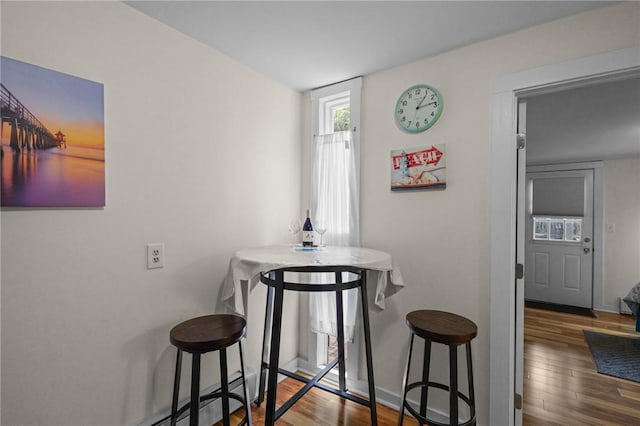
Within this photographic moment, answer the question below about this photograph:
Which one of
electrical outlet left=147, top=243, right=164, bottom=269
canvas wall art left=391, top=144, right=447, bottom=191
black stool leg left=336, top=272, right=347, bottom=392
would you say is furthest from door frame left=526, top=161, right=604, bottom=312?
electrical outlet left=147, top=243, right=164, bottom=269

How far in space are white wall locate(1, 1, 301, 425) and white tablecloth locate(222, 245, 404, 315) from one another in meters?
0.36

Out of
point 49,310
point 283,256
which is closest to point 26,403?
point 49,310

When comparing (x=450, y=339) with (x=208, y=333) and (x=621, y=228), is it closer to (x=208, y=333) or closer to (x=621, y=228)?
(x=208, y=333)

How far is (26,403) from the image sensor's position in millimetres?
1196

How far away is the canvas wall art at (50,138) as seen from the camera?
1132mm

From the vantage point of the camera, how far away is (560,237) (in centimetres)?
490

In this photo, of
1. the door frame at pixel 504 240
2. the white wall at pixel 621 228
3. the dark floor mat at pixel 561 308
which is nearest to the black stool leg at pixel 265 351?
the door frame at pixel 504 240

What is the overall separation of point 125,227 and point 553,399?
3121 mm

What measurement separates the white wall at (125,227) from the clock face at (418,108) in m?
1.06

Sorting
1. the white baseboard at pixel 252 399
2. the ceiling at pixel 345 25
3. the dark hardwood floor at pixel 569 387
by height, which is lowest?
the dark hardwood floor at pixel 569 387

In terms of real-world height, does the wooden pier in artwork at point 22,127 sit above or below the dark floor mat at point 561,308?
above

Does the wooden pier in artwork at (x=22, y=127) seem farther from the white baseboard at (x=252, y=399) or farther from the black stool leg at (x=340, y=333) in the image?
the black stool leg at (x=340, y=333)

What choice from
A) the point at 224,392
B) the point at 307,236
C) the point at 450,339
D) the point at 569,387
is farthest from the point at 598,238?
the point at 224,392

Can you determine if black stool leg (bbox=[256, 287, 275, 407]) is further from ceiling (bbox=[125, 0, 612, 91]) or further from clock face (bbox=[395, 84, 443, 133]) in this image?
ceiling (bbox=[125, 0, 612, 91])
